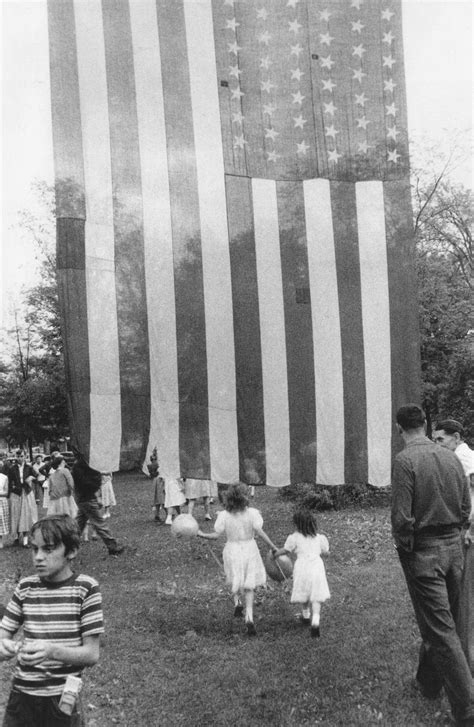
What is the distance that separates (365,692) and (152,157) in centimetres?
448

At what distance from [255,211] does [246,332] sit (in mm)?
977

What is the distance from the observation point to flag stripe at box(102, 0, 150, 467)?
5.11 meters

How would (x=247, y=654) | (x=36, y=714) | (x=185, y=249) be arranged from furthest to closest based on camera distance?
(x=247, y=654), (x=185, y=249), (x=36, y=714)

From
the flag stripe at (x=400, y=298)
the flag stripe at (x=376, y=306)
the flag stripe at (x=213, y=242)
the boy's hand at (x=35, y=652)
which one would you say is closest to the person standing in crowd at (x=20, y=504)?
the flag stripe at (x=213, y=242)

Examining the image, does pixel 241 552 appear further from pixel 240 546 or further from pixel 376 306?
pixel 376 306

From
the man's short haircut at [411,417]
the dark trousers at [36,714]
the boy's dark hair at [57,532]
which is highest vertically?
the man's short haircut at [411,417]

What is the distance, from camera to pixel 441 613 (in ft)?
15.0

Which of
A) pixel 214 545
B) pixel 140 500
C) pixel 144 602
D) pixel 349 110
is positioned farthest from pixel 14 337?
pixel 349 110

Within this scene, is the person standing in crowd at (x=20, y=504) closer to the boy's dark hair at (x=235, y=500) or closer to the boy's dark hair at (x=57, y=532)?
the boy's dark hair at (x=235, y=500)

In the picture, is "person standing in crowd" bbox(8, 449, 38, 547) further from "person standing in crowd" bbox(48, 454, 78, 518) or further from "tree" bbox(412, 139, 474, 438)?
"tree" bbox(412, 139, 474, 438)

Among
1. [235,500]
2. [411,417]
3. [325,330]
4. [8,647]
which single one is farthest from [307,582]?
[8,647]

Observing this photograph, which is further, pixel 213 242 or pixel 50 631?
pixel 213 242

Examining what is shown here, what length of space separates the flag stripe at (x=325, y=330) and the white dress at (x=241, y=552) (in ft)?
7.11

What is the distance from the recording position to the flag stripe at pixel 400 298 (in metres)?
5.39
